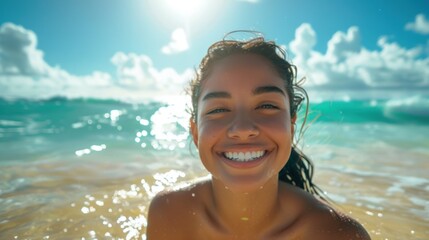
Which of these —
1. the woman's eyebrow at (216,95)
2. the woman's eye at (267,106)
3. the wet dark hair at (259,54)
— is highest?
the wet dark hair at (259,54)

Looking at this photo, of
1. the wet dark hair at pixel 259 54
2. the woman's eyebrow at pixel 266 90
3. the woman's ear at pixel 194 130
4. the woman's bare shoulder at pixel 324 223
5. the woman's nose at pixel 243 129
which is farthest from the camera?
the woman's ear at pixel 194 130

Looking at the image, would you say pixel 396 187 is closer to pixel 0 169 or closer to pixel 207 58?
pixel 207 58

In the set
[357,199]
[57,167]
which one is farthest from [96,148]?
[357,199]

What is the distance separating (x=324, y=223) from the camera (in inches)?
95.0

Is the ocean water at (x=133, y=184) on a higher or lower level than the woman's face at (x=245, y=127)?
lower

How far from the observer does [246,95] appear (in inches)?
87.4

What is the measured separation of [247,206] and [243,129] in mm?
727

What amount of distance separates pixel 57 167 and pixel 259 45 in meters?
4.88

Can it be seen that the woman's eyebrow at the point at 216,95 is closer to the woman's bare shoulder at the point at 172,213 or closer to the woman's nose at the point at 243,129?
the woman's nose at the point at 243,129

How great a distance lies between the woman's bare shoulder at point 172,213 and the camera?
274 cm

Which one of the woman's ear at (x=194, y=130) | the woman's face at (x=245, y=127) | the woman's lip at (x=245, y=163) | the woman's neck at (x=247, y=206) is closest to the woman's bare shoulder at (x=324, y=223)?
the woman's neck at (x=247, y=206)

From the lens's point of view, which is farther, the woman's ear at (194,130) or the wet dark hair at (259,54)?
the woman's ear at (194,130)

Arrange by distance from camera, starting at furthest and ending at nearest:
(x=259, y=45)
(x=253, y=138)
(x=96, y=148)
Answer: (x=96, y=148)
(x=259, y=45)
(x=253, y=138)

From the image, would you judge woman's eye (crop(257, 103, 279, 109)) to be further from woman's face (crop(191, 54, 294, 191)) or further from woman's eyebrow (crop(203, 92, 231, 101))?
woman's eyebrow (crop(203, 92, 231, 101))
